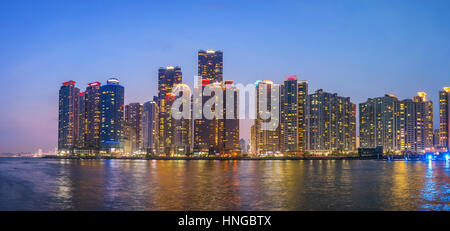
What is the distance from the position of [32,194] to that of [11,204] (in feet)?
27.5

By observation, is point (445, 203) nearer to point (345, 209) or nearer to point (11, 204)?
point (345, 209)

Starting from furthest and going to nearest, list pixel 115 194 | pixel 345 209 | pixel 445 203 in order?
pixel 115 194 → pixel 445 203 → pixel 345 209

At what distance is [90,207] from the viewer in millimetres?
32906

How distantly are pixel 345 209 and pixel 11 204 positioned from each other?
31576 mm

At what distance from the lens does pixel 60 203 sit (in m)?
35.7
